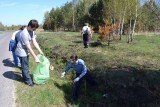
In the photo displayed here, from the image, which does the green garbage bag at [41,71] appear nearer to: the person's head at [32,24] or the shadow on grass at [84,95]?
the shadow on grass at [84,95]

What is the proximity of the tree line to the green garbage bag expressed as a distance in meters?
6.17

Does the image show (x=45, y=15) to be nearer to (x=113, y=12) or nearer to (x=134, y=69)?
(x=113, y=12)

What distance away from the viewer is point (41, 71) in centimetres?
922

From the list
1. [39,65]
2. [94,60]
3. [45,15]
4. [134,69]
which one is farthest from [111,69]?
[45,15]

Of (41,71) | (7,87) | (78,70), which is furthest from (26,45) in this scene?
(78,70)

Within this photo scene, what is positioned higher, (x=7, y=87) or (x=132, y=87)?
(x=7, y=87)

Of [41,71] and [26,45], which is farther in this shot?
[41,71]

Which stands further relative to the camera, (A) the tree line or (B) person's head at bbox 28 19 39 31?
(A) the tree line

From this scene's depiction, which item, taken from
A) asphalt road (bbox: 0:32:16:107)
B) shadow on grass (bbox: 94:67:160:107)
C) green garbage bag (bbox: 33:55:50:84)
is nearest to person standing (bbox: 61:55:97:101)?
green garbage bag (bbox: 33:55:50:84)

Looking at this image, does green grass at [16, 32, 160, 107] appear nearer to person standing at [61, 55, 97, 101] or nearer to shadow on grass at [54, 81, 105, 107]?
shadow on grass at [54, 81, 105, 107]

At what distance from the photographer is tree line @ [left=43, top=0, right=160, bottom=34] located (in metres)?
14.9

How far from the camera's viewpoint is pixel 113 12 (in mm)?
27828

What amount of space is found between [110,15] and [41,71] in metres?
21.0

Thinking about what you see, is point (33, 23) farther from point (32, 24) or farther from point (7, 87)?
point (7, 87)
